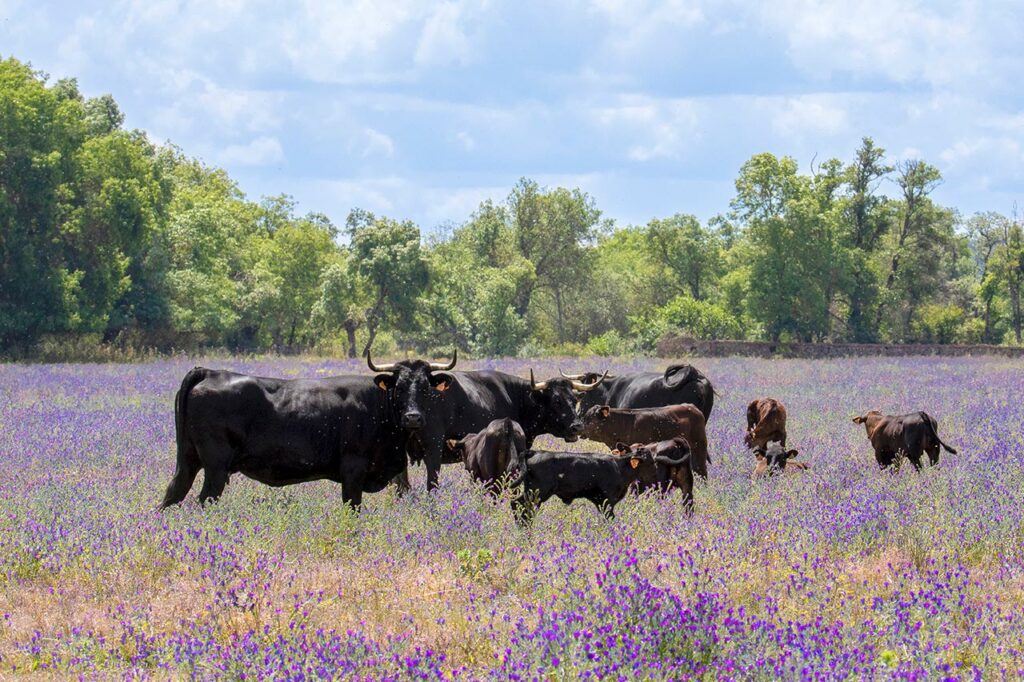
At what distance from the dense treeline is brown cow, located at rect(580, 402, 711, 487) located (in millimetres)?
32146

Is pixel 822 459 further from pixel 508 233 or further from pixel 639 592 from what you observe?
pixel 508 233

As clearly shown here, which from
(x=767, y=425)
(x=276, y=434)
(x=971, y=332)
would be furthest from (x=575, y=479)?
(x=971, y=332)

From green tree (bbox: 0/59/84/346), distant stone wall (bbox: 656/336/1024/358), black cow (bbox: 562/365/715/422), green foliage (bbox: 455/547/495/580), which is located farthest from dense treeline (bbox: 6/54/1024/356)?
green foliage (bbox: 455/547/495/580)

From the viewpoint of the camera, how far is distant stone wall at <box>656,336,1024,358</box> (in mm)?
43000

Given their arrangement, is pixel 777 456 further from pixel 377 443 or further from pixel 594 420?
pixel 377 443

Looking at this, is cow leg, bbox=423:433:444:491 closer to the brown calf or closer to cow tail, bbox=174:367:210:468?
the brown calf

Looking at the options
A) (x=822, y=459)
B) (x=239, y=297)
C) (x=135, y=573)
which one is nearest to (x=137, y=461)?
(x=135, y=573)

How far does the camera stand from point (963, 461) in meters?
11.9

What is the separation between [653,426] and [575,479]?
3.29m

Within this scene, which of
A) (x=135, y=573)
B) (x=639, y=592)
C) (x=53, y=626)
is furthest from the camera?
(x=135, y=573)

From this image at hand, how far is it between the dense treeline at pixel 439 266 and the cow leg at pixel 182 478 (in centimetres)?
3339

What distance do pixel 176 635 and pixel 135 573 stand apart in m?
1.45

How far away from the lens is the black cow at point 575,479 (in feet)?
29.8

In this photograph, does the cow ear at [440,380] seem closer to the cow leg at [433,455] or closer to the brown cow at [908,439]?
the cow leg at [433,455]
